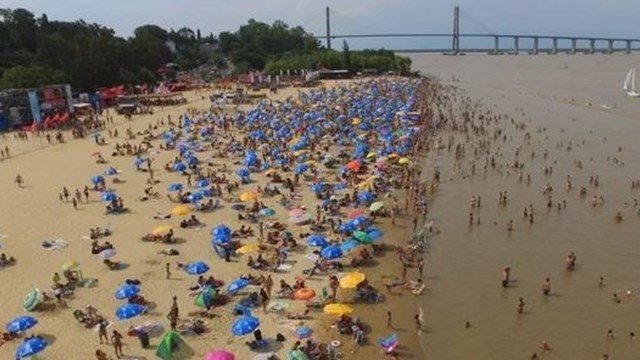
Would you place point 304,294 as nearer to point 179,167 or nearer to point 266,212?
point 266,212

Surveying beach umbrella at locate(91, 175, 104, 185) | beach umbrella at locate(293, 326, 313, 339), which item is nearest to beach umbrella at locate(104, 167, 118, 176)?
beach umbrella at locate(91, 175, 104, 185)

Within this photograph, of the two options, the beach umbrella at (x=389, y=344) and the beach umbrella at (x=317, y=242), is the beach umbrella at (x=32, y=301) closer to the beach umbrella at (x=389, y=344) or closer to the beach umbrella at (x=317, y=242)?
the beach umbrella at (x=317, y=242)

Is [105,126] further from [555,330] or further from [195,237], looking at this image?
[555,330]

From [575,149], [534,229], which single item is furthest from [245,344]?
[575,149]

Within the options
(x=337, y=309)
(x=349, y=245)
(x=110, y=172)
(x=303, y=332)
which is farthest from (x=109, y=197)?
(x=337, y=309)

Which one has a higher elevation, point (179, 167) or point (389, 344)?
point (179, 167)

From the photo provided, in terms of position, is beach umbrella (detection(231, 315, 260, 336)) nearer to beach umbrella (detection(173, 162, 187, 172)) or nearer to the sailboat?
beach umbrella (detection(173, 162, 187, 172))

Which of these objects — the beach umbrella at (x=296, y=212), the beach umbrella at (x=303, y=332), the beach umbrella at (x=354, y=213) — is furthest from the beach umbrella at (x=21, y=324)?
the beach umbrella at (x=354, y=213)
